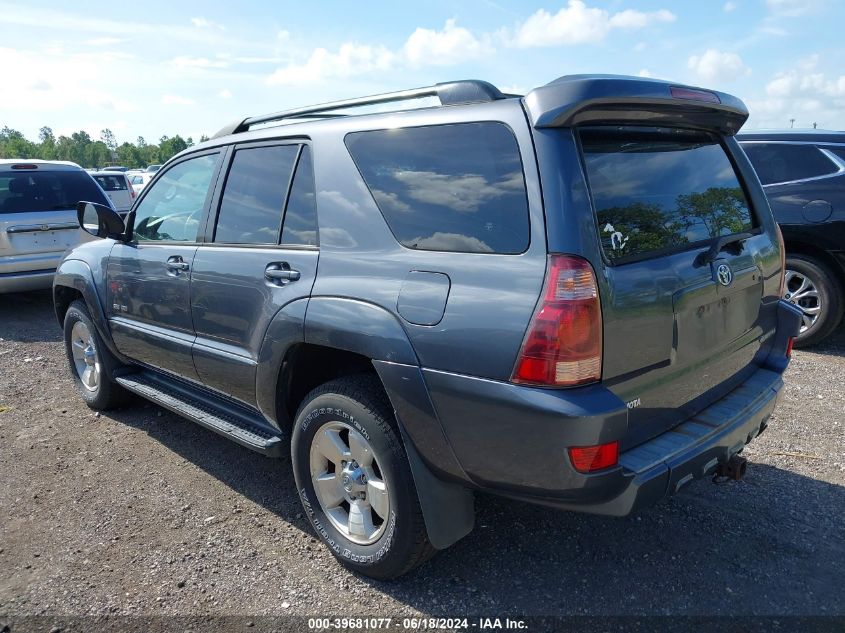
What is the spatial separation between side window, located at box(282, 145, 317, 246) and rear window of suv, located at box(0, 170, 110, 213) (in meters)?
5.99

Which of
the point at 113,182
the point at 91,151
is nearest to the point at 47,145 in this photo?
the point at 91,151

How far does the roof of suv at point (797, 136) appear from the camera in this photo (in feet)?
19.4

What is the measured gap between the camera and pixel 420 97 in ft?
8.71

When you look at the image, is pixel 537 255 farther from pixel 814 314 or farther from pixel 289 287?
pixel 814 314

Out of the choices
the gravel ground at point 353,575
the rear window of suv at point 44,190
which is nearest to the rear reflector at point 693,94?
the gravel ground at point 353,575

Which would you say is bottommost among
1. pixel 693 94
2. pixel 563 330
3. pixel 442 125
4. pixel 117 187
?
pixel 117 187

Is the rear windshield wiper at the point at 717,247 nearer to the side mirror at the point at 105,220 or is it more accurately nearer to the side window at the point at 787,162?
the side mirror at the point at 105,220

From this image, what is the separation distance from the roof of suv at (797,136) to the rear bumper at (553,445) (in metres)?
4.84

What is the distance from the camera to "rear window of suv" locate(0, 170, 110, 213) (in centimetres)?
761

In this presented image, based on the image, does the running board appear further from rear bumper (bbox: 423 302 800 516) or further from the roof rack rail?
the roof rack rail

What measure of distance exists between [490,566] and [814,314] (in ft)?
14.8

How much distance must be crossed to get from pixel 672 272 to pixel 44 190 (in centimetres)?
796

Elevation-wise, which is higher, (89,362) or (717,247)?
(717,247)

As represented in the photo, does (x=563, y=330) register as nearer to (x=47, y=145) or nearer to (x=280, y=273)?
(x=280, y=273)
